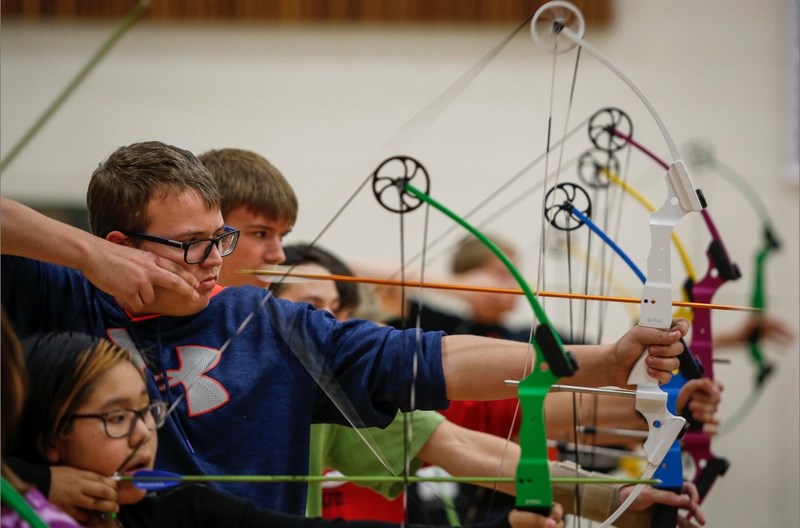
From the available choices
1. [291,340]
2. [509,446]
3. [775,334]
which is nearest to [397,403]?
[291,340]

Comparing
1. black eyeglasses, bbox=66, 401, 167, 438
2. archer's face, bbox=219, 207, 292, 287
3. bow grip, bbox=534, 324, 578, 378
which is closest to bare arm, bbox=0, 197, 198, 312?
black eyeglasses, bbox=66, 401, 167, 438

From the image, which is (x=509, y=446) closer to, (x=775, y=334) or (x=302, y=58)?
(x=775, y=334)

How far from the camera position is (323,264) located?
168 cm

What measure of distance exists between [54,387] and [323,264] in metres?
0.71

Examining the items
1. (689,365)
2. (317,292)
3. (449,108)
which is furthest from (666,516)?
(449,108)

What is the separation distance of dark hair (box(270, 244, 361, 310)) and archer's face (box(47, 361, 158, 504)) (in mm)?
257

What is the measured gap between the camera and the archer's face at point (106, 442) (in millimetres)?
1003

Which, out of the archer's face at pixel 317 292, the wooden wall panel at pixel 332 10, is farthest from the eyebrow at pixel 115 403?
the wooden wall panel at pixel 332 10

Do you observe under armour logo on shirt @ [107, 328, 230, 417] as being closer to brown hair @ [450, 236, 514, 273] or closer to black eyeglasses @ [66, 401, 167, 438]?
black eyeglasses @ [66, 401, 167, 438]

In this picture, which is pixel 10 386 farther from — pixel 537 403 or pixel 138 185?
pixel 537 403

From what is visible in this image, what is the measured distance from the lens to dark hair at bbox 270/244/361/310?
1337 millimetres

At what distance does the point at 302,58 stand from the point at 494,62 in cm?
77

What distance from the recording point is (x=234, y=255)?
1332mm

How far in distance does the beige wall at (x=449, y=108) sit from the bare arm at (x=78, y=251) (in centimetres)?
212
